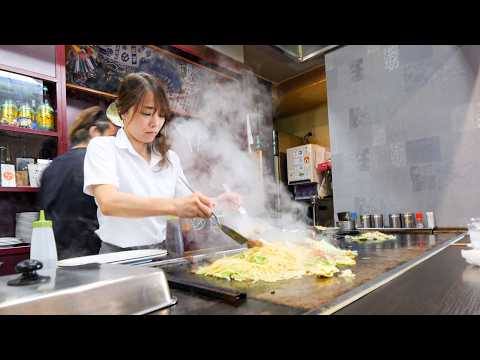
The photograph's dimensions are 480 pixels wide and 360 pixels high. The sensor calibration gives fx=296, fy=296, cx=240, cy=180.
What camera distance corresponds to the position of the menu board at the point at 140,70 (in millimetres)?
2785

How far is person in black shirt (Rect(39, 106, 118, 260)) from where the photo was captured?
2.32 metres

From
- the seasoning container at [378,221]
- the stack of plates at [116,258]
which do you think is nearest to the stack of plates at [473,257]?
the stack of plates at [116,258]

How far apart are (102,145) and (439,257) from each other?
7.00 feet

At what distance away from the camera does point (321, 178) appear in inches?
206

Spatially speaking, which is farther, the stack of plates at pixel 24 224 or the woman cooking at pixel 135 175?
the stack of plates at pixel 24 224

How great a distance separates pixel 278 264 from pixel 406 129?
2.70 metres

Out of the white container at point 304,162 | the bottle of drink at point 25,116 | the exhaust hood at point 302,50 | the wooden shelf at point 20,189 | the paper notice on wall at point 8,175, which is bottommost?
the wooden shelf at point 20,189

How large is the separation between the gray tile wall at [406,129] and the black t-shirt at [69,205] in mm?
2721

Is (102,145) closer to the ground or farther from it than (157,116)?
closer to the ground

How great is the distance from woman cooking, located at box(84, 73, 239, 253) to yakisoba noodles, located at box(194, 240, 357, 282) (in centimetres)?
59

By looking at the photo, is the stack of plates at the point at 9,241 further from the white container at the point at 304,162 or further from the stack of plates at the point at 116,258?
the white container at the point at 304,162

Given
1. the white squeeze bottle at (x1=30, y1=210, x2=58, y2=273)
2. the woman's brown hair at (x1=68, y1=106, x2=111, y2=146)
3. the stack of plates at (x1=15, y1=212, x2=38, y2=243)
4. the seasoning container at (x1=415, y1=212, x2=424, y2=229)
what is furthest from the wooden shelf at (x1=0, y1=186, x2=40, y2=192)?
the seasoning container at (x1=415, y1=212, x2=424, y2=229)

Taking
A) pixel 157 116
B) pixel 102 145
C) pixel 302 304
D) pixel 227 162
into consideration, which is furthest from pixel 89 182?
pixel 227 162
